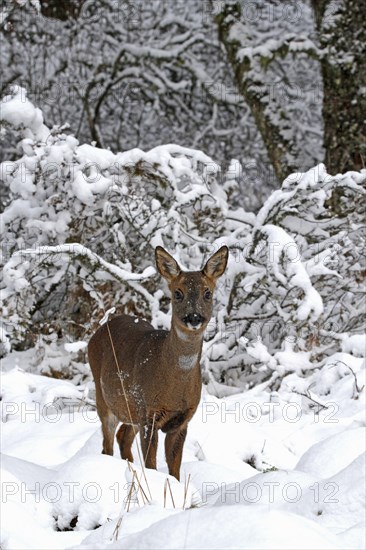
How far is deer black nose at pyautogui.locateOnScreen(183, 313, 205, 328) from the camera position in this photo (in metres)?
5.52

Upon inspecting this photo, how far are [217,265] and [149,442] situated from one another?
118 centimetres

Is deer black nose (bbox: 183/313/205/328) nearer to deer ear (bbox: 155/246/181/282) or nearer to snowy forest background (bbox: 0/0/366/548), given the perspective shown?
deer ear (bbox: 155/246/181/282)

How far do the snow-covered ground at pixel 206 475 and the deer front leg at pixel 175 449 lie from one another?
95mm

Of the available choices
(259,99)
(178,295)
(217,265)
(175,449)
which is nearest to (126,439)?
(175,449)

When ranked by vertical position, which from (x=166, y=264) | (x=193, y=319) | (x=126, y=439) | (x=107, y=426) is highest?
(x=166, y=264)

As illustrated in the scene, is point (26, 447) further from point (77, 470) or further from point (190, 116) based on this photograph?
point (190, 116)

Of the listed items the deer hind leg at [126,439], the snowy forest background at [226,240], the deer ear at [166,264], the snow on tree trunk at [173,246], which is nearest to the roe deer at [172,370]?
the deer ear at [166,264]

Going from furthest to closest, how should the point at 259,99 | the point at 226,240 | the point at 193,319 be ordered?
the point at 259,99 → the point at 226,240 → the point at 193,319

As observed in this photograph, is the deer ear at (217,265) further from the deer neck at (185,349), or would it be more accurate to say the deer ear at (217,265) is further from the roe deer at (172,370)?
the deer neck at (185,349)

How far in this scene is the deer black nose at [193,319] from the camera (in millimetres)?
5516

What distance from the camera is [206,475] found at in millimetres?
5602

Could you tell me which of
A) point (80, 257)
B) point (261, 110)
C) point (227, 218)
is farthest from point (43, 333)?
point (261, 110)

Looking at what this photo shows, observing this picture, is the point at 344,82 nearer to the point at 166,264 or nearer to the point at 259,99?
the point at 259,99

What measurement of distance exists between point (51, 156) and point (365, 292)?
11.5ft
